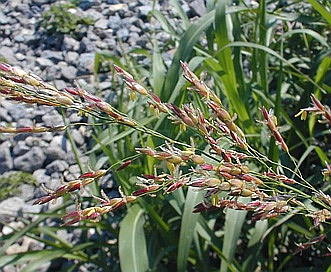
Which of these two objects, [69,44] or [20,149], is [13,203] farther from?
[69,44]

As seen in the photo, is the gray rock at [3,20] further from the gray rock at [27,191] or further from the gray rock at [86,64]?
the gray rock at [27,191]

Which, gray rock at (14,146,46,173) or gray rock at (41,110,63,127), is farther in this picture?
gray rock at (41,110,63,127)

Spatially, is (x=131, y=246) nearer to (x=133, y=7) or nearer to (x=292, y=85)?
(x=292, y=85)

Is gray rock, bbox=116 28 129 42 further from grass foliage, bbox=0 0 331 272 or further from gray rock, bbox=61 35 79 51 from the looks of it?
grass foliage, bbox=0 0 331 272

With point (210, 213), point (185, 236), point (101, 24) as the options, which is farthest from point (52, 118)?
point (185, 236)

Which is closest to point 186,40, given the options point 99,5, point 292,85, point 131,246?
point 292,85

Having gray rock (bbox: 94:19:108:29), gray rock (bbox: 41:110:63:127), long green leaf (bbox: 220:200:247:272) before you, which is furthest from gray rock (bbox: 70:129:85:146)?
long green leaf (bbox: 220:200:247:272)

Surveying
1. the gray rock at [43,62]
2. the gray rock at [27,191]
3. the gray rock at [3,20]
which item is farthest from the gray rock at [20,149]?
the gray rock at [3,20]

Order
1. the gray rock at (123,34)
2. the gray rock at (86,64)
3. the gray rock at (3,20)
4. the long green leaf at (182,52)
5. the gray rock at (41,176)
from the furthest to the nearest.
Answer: the gray rock at (3,20) → the gray rock at (123,34) → the gray rock at (86,64) → the gray rock at (41,176) → the long green leaf at (182,52)

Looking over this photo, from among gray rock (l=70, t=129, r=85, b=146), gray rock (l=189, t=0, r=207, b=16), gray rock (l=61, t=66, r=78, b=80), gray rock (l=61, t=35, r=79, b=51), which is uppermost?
gray rock (l=189, t=0, r=207, b=16)
